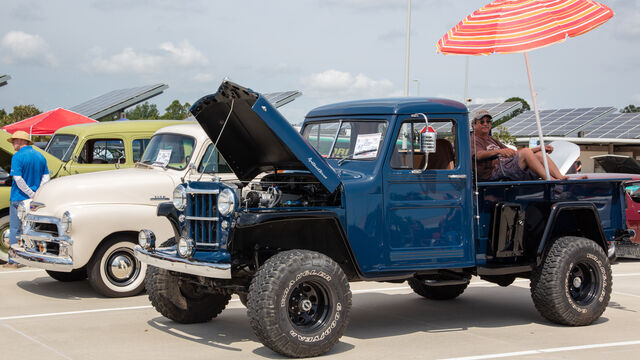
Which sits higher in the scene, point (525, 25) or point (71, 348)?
point (525, 25)

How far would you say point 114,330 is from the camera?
284 inches

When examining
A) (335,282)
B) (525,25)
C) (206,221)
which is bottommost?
(335,282)

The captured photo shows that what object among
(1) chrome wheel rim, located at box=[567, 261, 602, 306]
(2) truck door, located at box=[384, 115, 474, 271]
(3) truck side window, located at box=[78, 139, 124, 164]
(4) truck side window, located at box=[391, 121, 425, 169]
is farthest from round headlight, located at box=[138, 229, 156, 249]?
(3) truck side window, located at box=[78, 139, 124, 164]

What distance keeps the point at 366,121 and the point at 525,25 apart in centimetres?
241

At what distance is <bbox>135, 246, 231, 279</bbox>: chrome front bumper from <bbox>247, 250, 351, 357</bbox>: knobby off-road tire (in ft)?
0.90

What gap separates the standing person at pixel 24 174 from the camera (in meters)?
10.5

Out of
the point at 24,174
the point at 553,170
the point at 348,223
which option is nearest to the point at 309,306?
the point at 348,223

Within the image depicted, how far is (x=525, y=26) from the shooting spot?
8.17 metres

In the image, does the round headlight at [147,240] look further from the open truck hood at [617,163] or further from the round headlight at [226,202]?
the open truck hood at [617,163]

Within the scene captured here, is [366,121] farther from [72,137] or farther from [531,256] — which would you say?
[72,137]

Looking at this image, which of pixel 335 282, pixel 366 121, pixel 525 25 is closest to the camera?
pixel 335 282

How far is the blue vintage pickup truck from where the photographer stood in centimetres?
612

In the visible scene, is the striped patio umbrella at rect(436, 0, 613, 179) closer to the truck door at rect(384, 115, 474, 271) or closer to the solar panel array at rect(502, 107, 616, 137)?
the truck door at rect(384, 115, 474, 271)

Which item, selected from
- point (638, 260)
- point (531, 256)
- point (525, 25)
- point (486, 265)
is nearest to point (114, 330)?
point (486, 265)
